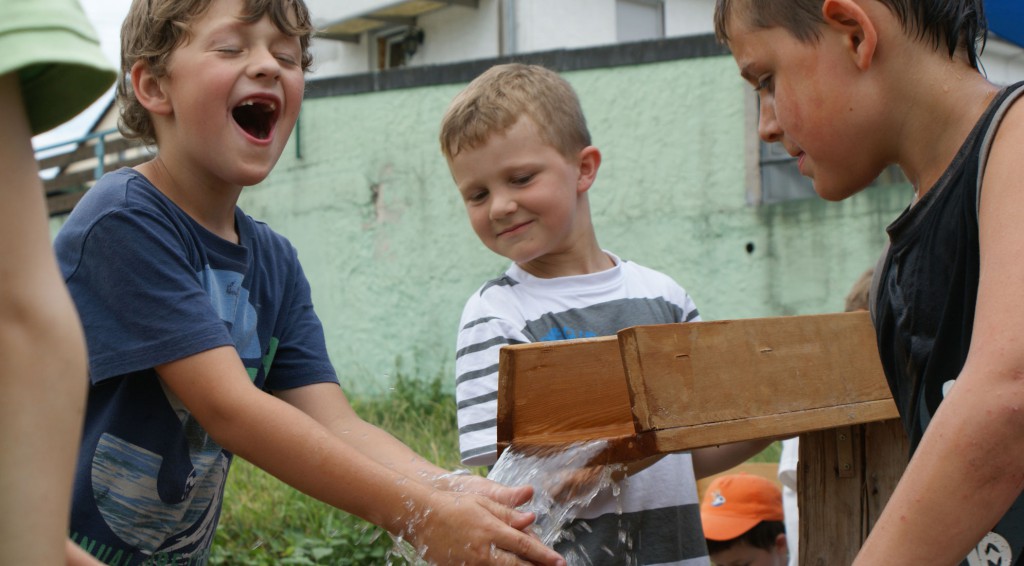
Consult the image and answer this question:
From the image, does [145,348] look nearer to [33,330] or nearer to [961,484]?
[33,330]

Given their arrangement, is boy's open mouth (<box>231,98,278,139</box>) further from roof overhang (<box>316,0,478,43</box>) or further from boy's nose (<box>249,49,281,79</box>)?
roof overhang (<box>316,0,478,43</box>)

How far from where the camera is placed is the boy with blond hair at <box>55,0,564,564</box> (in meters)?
2.02

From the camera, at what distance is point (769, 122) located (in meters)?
1.92

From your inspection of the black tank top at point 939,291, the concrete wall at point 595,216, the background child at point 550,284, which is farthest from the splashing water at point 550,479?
the concrete wall at point 595,216

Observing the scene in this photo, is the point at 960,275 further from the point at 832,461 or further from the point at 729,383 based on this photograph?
the point at 832,461

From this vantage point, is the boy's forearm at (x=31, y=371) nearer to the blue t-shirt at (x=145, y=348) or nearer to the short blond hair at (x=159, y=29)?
the blue t-shirt at (x=145, y=348)

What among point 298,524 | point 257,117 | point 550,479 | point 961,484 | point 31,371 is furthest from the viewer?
point 298,524

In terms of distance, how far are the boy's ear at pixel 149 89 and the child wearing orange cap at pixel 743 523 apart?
8.14 feet

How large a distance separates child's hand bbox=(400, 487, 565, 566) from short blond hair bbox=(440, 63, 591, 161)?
1.02m

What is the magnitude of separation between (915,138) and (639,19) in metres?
14.2

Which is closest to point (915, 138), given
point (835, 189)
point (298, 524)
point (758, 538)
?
point (835, 189)

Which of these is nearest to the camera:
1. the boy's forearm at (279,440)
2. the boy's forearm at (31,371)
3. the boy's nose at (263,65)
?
the boy's forearm at (31,371)

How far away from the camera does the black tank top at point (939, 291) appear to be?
1684 mm

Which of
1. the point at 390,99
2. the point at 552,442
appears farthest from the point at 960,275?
the point at 390,99
